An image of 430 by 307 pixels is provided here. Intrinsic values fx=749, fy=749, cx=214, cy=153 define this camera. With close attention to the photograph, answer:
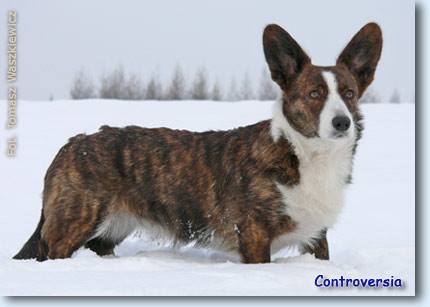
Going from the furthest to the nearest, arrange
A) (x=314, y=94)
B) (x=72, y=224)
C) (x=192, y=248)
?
(x=192, y=248)
(x=72, y=224)
(x=314, y=94)

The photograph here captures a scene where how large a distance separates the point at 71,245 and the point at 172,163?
1231 millimetres

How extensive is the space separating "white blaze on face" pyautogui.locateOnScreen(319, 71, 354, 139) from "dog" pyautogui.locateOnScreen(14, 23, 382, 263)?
0.01 m

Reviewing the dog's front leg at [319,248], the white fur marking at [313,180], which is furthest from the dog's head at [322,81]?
the dog's front leg at [319,248]

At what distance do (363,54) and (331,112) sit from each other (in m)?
1.13

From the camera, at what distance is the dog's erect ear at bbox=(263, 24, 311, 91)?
6.75 metres

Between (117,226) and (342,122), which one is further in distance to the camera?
(117,226)

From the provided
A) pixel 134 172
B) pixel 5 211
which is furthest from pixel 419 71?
pixel 5 211

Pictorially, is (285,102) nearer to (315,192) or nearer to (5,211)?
(315,192)

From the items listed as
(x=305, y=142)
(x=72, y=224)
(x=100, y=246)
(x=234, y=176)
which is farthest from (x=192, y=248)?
(x=305, y=142)

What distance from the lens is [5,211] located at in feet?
34.7

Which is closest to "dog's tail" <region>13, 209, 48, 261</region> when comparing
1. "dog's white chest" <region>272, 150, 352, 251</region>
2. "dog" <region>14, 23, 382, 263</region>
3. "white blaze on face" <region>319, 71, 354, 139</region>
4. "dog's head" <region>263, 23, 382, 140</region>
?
"dog" <region>14, 23, 382, 263</region>

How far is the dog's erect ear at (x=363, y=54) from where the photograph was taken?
22.7 ft

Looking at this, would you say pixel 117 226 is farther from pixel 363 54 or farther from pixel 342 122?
pixel 363 54

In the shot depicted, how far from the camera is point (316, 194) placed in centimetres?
667
